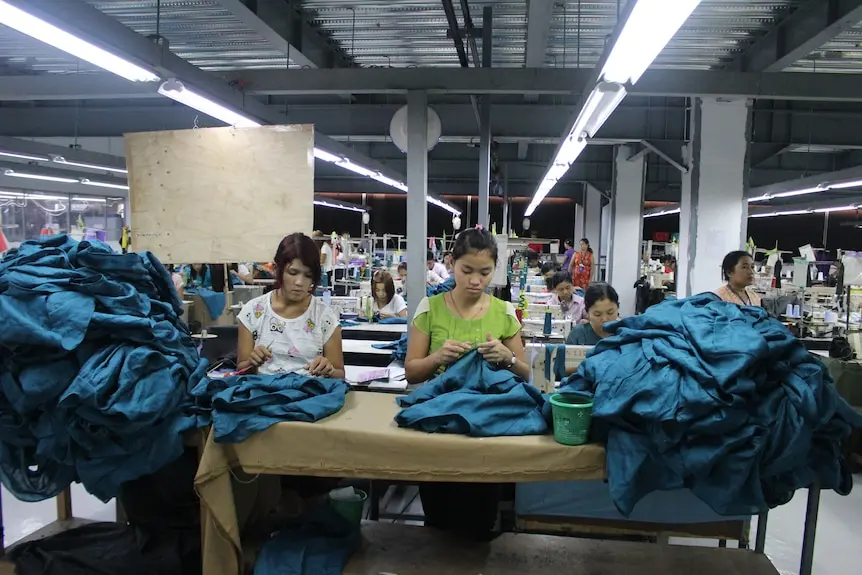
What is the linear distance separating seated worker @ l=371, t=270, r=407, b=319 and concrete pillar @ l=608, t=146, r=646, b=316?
645cm

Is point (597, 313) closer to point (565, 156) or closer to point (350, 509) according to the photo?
point (350, 509)

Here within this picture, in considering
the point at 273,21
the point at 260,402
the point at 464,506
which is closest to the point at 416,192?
the point at 273,21

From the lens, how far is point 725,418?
1457mm

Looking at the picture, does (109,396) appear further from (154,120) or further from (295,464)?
(154,120)

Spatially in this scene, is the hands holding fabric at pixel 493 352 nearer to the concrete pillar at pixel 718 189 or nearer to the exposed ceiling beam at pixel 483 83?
the exposed ceiling beam at pixel 483 83

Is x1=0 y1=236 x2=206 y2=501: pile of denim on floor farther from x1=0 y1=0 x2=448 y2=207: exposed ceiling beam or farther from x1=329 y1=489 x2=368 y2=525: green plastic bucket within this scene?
x1=0 y1=0 x2=448 y2=207: exposed ceiling beam

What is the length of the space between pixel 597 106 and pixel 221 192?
2.43 metres

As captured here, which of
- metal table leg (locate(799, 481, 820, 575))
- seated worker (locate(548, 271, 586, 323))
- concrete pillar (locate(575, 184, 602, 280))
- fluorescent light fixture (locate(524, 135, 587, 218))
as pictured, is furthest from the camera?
concrete pillar (locate(575, 184, 602, 280))

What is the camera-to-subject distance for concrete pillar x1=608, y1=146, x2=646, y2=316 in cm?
1137

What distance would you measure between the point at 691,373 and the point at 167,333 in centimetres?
162

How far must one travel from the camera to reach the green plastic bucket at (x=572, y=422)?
1633 mm

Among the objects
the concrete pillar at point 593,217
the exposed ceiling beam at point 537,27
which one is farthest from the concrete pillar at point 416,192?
the concrete pillar at point 593,217

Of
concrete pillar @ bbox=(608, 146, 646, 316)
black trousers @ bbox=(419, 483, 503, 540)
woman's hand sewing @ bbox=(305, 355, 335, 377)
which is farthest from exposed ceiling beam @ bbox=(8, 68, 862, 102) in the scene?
concrete pillar @ bbox=(608, 146, 646, 316)

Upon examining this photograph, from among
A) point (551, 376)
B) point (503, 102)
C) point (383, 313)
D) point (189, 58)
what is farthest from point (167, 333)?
point (503, 102)
